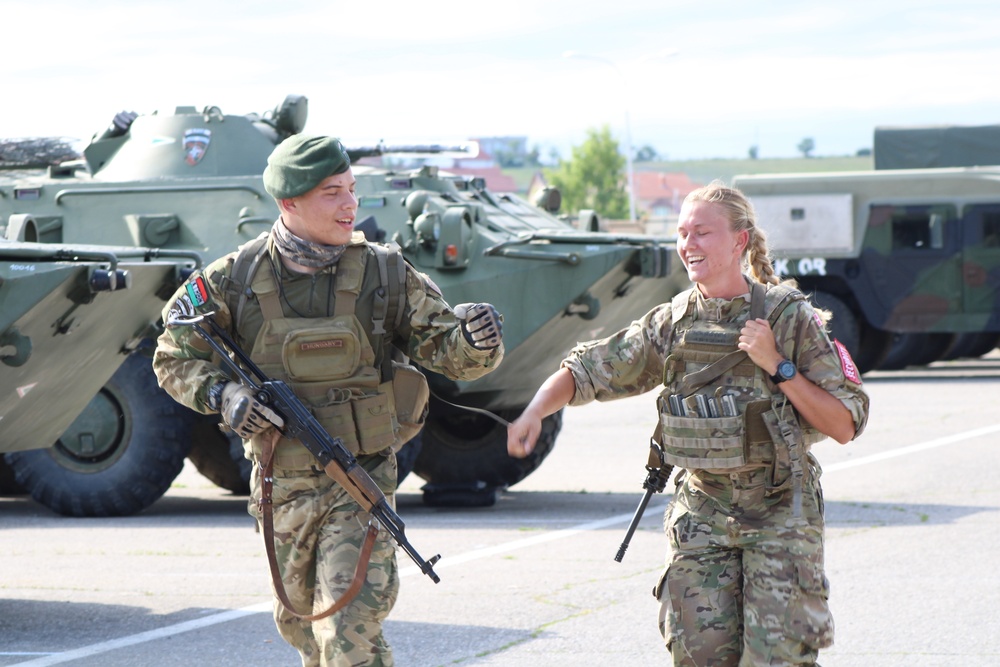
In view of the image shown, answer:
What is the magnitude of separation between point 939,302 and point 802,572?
54.4 ft

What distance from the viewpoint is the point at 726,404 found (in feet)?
14.5

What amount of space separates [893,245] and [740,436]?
16.7 metres

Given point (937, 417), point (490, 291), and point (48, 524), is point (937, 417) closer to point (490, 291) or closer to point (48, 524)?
point (490, 291)

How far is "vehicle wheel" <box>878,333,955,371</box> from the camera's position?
2212 centimetres

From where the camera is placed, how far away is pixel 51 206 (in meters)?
11.7

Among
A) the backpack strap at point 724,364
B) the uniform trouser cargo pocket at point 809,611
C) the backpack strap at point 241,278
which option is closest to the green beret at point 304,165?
the backpack strap at point 241,278

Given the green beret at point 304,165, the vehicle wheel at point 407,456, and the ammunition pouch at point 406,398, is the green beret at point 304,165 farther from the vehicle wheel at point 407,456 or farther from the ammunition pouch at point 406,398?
the vehicle wheel at point 407,456

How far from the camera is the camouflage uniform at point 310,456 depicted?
→ 4.54 metres

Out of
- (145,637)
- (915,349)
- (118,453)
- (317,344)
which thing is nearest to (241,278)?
(317,344)

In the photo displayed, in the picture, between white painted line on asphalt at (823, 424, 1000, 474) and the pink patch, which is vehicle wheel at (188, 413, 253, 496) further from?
the pink patch

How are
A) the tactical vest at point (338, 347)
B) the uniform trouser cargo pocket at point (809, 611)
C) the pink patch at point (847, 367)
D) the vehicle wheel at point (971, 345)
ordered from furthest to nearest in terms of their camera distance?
the vehicle wheel at point (971, 345)
the tactical vest at point (338, 347)
the pink patch at point (847, 367)
the uniform trouser cargo pocket at point (809, 611)

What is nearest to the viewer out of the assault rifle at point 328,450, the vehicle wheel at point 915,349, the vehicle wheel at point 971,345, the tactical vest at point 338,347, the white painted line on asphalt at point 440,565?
the assault rifle at point 328,450

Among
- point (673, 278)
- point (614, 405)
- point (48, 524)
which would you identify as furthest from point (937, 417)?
point (48, 524)

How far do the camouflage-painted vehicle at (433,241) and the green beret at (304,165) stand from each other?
220 inches
